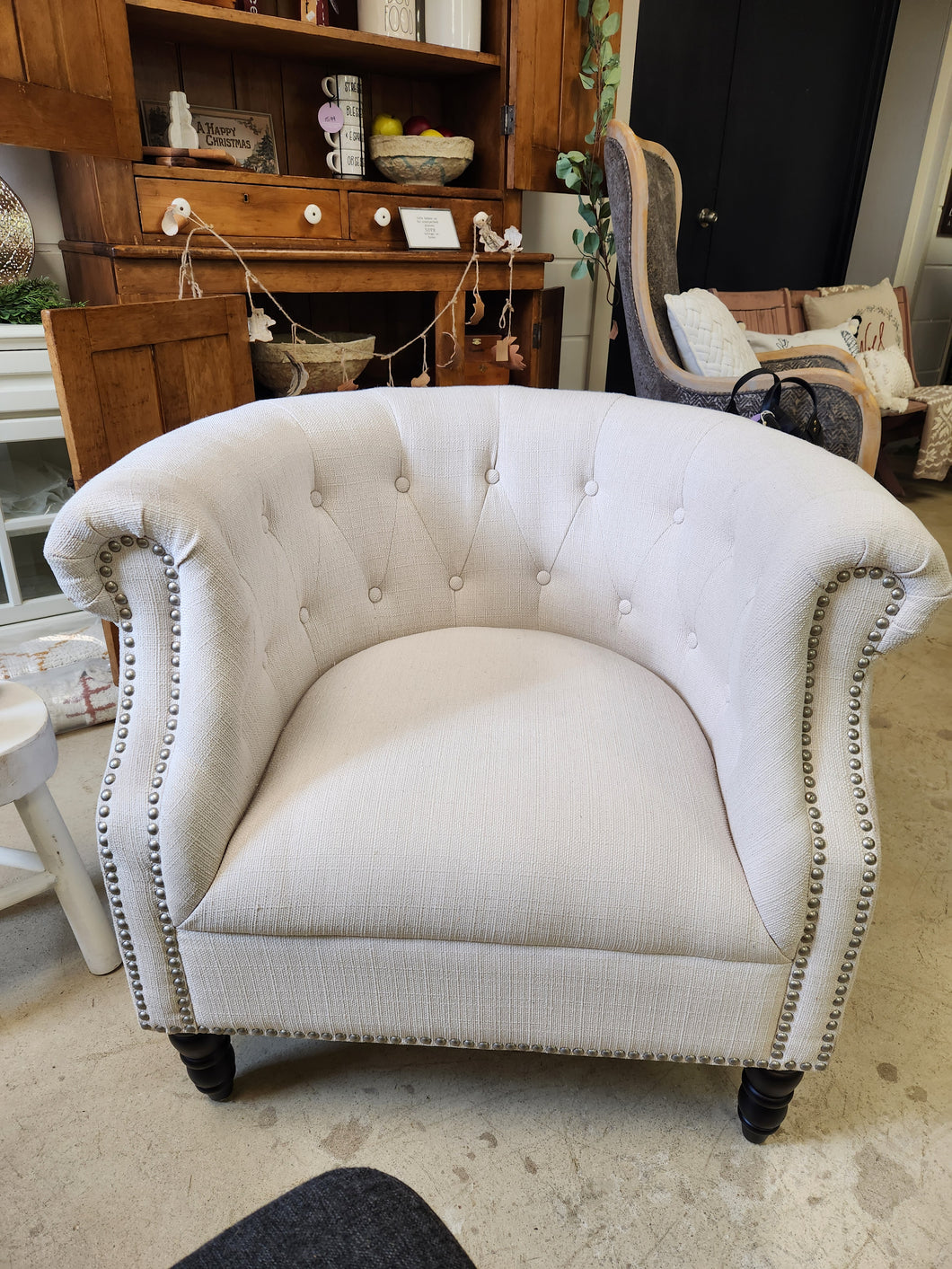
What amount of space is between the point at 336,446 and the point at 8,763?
595 mm

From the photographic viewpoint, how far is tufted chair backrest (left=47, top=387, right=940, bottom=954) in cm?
86

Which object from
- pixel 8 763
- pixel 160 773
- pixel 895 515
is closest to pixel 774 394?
pixel 895 515

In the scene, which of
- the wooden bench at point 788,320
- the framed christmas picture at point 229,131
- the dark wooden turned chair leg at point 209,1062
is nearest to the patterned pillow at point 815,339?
the wooden bench at point 788,320

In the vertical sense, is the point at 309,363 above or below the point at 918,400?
above

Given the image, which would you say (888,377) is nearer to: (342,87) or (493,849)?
(342,87)

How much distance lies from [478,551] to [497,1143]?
30.9 inches

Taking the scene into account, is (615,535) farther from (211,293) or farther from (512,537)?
(211,293)

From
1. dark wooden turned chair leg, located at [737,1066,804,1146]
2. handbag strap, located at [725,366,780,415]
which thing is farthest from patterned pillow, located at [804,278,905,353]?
dark wooden turned chair leg, located at [737,1066,804,1146]

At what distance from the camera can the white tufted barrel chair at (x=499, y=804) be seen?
86 centimetres

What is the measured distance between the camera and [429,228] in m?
2.05

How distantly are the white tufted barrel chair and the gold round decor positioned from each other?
1.18 m

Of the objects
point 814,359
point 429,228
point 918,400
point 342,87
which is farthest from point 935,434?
point 342,87

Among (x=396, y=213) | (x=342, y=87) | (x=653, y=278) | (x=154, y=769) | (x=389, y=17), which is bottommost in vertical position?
(x=154, y=769)

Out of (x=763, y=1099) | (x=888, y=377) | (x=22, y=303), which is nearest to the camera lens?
(x=763, y=1099)
